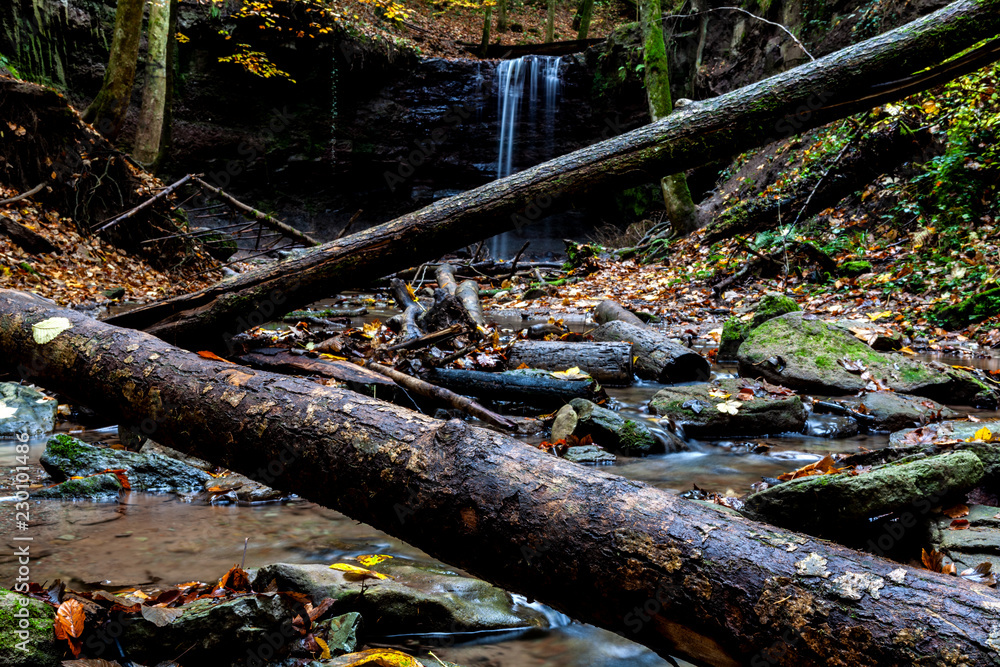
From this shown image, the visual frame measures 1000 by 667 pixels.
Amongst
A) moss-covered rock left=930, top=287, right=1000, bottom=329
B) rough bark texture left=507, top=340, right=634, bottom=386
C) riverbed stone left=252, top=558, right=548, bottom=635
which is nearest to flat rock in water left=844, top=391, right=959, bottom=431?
rough bark texture left=507, top=340, right=634, bottom=386

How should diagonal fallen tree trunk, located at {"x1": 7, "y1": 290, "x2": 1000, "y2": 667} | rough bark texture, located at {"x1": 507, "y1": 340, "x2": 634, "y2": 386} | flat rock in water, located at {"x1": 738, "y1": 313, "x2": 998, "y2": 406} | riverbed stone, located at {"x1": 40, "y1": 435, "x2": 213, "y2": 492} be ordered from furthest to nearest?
rough bark texture, located at {"x1": 507, "y1": 340, "x2": 634, "y2": 386}, flat rock in water, located at {"x1": 738, "y1": 313, "x2": 998, "y2": 406}, riverbed stone, located at {"x1": 40, "y1": 435, "x2": 213, "y2": 492}, diagonal fallen tree trunk, located at {"x1": 7, "y1": 290, "x2": 1000, "y2": 667}

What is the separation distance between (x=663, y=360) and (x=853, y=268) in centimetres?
488

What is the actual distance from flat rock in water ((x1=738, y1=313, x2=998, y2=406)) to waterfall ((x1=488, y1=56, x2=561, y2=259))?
15501 millimetres

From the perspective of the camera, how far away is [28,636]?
135 centimetres

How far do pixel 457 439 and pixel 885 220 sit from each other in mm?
10146

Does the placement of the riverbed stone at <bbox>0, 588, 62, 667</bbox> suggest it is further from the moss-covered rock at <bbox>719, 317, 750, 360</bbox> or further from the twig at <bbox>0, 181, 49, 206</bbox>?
the twig at <bbox>0, 181, 49, 206</bbox>

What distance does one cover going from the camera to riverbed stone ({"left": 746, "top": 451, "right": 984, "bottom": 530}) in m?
2.15

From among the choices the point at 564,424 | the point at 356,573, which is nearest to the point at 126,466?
the point at 356,573

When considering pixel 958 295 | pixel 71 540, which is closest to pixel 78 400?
pixel 71 540

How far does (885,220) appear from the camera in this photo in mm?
9312

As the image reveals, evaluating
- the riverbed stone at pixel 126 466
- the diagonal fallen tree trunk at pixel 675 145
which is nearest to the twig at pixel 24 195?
the diagonal fallen tree trunk at pixel 675 145

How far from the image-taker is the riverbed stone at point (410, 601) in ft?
5.98

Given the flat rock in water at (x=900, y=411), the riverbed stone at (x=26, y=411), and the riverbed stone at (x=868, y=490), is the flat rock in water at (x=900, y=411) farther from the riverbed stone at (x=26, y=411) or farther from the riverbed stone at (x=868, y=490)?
the riverbed stone at (x=26, y=411)

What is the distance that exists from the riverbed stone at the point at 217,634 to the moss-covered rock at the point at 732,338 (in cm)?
583
